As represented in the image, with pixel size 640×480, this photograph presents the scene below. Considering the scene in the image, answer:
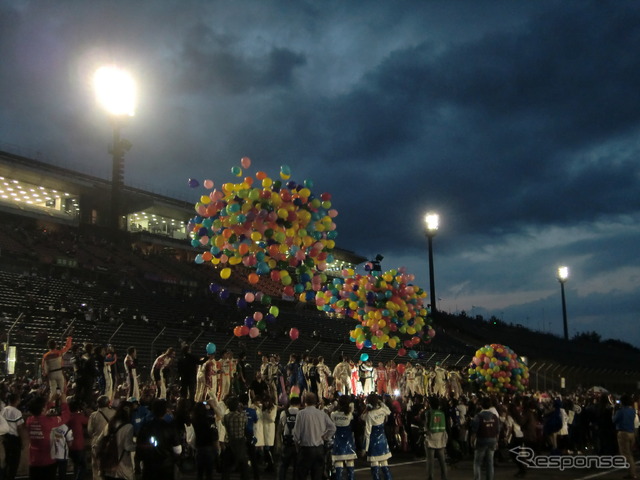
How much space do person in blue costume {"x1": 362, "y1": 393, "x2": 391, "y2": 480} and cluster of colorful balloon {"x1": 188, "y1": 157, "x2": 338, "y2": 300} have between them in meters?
7.21

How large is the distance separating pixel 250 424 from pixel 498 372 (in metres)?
15.8

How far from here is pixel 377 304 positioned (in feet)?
71.1

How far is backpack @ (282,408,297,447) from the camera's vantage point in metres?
11.6

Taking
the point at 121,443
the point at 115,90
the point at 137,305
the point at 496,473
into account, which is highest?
the point at 115,90

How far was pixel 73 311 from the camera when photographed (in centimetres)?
2623

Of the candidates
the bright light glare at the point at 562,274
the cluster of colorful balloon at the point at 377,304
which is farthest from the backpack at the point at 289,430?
the bright light glare at the point at 562,274

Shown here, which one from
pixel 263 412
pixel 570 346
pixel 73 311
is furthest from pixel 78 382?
pixel 570 346

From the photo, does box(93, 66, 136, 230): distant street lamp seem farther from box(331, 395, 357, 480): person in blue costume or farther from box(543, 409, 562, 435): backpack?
box(331, 395, 357, 480): person in blue costume

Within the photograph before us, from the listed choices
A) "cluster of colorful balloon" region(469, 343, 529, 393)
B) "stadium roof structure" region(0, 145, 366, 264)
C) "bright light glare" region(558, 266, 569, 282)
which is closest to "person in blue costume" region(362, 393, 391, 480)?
"cluster of colorful balloon" region(469, 343, 529, 393)

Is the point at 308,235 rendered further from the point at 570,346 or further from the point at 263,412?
the point at 570,346

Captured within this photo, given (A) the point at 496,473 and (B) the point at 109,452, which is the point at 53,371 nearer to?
(B) the point at 109,452

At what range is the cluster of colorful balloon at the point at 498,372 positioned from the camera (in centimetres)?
2662

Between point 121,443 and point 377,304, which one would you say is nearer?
point 121,443

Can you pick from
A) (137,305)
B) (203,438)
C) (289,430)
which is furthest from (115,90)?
(203,438)
